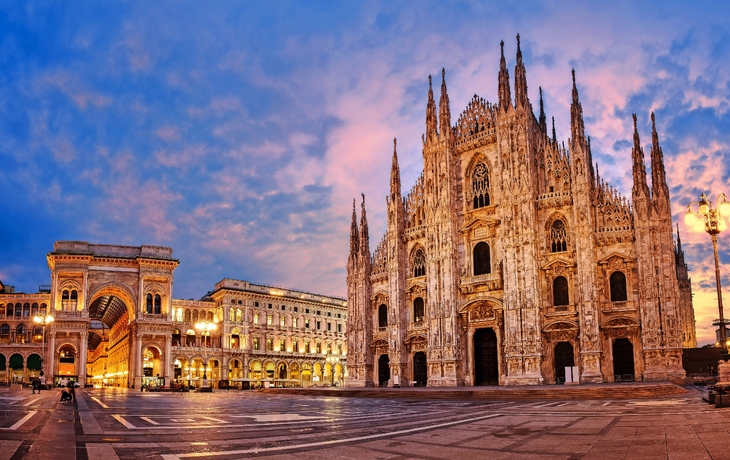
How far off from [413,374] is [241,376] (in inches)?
1717

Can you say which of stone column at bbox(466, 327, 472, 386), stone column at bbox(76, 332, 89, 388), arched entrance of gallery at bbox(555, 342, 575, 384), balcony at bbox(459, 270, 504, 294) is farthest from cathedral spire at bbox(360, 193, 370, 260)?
stone column at bbox(76, 332, 89, 388)

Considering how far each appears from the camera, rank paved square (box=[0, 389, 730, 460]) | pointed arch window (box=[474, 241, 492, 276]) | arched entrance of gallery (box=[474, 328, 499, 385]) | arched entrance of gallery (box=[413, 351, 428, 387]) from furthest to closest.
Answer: arched entrance of gallery (box=[413, 351, 428, 387]) < pointed arch window (box=[474, 241, 492, 276]) < arched entrance of gallery (box=[474, 328, 499, 385]) < paved square (box=[0, 389, 730, 460])

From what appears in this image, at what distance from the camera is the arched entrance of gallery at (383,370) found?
2227 inches

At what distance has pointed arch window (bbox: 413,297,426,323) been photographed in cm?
5396

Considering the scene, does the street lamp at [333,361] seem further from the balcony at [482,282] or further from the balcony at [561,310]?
the balcony at [561,310]

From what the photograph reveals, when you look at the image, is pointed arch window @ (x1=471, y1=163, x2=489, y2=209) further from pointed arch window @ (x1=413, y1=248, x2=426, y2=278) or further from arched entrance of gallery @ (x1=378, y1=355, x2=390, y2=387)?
arched entrance of gallery @ (x1=378, y1=355, x2=390, y2=387)

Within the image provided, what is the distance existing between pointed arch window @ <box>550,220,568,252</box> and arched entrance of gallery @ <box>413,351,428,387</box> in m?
15.0

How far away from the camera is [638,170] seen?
1736 inches

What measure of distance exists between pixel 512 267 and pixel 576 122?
12226 millimetres

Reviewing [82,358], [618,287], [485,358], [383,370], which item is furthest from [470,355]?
[82,358]

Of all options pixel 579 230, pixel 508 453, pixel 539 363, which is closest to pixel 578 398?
pixel 539 363

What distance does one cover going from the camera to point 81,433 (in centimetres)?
1308

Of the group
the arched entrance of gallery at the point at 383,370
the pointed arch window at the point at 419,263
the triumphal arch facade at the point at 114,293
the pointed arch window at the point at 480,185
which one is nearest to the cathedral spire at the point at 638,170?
the pointed arch window at the point at 480,185

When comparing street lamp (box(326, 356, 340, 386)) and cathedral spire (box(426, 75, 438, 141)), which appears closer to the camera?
cathedral spire (box(426, 75, 438, 141))
